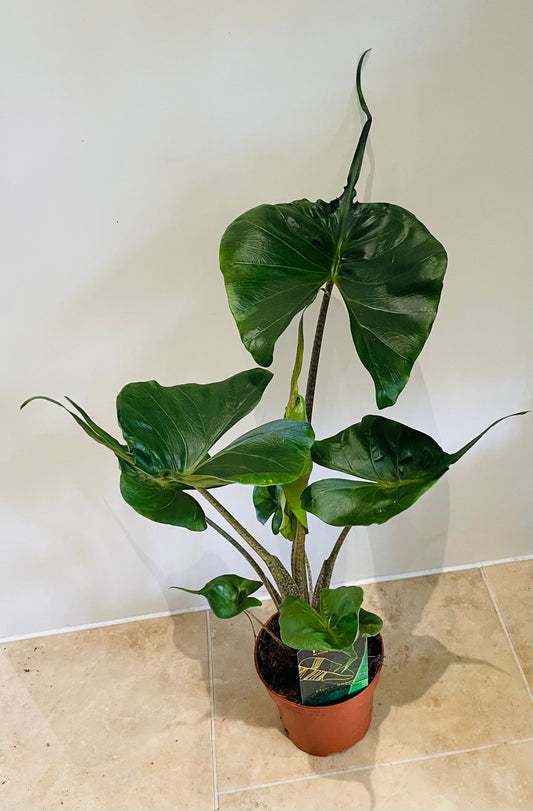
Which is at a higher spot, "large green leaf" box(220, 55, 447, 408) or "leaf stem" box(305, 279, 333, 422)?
"large green leaf" box(220, 55, 447, 408)

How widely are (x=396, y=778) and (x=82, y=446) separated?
0.80 meters

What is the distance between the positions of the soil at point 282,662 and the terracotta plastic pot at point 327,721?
0.02 meters

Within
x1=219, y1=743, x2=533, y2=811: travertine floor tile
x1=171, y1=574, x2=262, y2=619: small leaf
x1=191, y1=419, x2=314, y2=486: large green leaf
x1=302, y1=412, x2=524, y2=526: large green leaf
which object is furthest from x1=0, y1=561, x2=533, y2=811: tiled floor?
x1=191, y1=419, x2=314, y2=486: large green leaf

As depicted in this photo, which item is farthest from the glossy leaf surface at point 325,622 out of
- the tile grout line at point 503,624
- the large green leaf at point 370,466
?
the tile grout line at point 503,624

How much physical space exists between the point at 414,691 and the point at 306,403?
69 cm

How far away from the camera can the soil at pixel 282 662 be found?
4.17 ft

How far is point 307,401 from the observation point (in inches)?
42.1

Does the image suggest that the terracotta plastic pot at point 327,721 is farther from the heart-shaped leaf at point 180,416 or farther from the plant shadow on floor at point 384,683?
the heart-shaped leaf at point 180,416

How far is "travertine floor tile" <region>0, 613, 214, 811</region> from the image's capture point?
4.38ft

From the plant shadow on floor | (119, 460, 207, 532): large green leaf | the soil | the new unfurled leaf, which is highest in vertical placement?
(119, 460, 207, 532): large green leaf

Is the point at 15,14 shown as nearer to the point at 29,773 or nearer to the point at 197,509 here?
the point at 197,509

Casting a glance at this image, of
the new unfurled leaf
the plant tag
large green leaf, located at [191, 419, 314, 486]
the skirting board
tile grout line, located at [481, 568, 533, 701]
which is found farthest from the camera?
the skirting board

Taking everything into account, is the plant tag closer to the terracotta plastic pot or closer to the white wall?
the terracotta plastic pot

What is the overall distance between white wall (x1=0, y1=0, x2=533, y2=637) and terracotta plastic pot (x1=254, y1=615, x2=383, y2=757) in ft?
1.33
